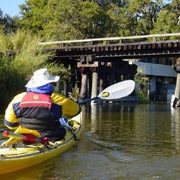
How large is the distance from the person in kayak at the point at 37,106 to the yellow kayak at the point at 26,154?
0.29 meters

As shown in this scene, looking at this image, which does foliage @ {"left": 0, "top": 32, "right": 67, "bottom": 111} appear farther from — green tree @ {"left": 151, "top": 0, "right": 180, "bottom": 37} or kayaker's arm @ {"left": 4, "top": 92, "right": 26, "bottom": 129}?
green tree @ {"left": 151, "top": 0, "right": 180, "bottom": 37}

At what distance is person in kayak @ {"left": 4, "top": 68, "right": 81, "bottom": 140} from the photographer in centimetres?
654

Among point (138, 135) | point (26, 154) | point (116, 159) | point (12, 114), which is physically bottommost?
point (116, 159)

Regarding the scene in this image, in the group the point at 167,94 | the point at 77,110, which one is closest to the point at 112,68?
the point at 167,94

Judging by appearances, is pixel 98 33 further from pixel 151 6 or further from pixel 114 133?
pixel 114 133

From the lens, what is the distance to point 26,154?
20.7 feet

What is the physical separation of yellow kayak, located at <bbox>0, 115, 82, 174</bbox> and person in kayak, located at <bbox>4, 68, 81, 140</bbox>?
0.96 feet

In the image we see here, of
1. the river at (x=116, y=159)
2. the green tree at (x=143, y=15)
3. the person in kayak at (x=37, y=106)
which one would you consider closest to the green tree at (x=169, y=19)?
the green tree at (x=143, y=15)

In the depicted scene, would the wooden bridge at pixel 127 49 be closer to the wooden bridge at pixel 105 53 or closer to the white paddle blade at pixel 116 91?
the wooden bridge at pixel 105 53

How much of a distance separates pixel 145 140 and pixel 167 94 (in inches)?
1229

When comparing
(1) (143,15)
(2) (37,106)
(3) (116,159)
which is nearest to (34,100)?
(2) (37,106)

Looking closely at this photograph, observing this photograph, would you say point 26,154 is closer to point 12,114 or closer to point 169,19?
point 12,114

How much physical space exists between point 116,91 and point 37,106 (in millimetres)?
3410

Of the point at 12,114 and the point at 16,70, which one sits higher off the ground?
the point at 16,70
